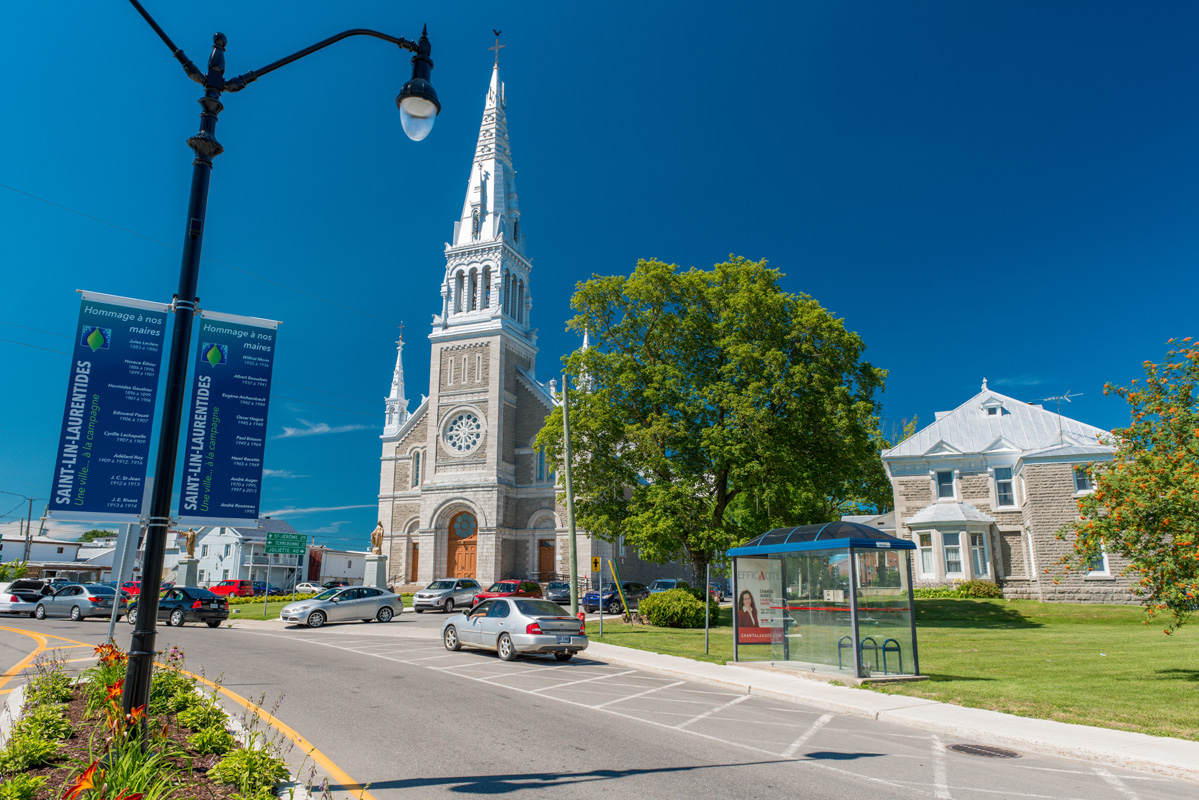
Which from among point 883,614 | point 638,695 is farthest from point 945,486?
point 638,695

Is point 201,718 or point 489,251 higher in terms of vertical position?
point 489,251

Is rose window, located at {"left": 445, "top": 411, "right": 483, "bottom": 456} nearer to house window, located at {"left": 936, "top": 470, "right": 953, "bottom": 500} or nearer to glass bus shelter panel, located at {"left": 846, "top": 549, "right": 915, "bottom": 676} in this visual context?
house window, located at {"left": 936, "top": 470, "right": 953, "bottom": 500}

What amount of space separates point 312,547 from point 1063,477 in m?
66.4

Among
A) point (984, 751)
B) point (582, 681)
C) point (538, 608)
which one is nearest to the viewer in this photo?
point (984, 751)

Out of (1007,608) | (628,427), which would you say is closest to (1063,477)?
(1007,608)

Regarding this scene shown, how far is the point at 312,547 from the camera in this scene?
247ft

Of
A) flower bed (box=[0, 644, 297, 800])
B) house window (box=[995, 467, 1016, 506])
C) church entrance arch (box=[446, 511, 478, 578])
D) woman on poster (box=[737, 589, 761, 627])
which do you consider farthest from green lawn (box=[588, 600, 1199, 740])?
church entrance arch (box=[446, 511, 478, 578])

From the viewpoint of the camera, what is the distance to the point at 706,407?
2792 centimetres

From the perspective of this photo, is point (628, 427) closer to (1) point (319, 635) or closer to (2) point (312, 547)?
(1) point (319, 635)

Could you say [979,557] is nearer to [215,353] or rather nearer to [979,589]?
[979,589]

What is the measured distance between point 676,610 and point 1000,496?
19.3 meters

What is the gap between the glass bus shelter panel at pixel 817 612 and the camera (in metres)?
14.4

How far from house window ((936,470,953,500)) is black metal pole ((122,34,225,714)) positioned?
Answer: 36315 mm

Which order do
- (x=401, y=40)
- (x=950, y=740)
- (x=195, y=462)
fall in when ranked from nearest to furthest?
(x=401, y=40) → (x=195, y=462) → (x=950, y=740)
